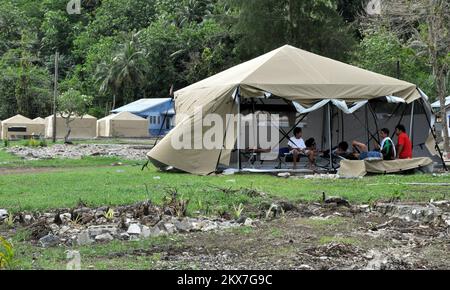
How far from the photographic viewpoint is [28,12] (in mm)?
80562

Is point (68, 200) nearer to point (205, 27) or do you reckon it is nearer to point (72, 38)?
point (205, 27)

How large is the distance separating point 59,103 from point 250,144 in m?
24.8

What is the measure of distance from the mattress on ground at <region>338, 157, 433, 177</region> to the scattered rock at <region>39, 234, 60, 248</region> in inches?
355

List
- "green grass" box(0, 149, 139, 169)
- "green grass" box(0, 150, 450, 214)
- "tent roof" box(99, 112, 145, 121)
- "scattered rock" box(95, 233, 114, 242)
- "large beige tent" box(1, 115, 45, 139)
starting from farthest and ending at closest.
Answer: "tent roof" box(99, 112, 145, 121) → "large beige tent" box(1, 115, 45, 139) → "green grass" box(0, 149, 139, 169) → "green grass" box(0, 150, 450, 214) → "scattered rock" box(95, 233, 114, 242)

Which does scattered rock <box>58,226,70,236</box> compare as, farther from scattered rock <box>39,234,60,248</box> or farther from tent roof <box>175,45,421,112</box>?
tent roof <box>175,45,421,112</box>

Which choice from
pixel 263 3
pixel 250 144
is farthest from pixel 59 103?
pixel 250 144

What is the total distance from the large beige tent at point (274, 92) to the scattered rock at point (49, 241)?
879 centimetres

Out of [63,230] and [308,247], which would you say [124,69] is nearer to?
[63,230]

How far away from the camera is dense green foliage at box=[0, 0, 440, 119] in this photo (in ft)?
128

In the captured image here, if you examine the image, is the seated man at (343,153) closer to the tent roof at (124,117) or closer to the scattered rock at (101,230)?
the scattered rock at (101,230)

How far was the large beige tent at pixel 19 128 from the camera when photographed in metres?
45.7

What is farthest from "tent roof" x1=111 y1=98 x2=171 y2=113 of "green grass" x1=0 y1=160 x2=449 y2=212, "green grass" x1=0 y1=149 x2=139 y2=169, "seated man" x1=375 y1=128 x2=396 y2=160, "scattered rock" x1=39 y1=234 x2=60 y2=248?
"scattered rock" x1=39 y1=234 x2=60 y2=248

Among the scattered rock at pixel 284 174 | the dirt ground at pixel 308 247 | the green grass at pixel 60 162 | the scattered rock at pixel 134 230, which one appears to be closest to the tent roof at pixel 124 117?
the green grass at pixel 60 162

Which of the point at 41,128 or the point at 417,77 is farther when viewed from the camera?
the point at 41,128
